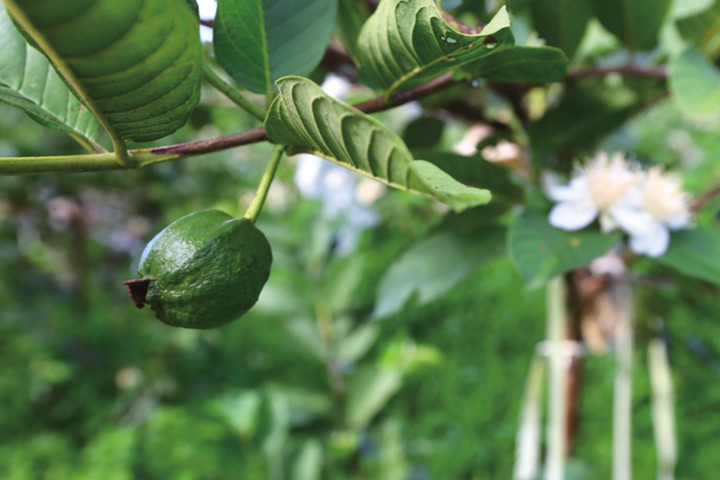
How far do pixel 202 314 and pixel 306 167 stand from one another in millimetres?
907

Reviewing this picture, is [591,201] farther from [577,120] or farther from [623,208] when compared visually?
[577,120]

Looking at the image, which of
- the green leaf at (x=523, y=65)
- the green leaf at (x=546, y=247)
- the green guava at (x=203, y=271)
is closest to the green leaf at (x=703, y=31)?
the green leaf at (x=546, y=247)

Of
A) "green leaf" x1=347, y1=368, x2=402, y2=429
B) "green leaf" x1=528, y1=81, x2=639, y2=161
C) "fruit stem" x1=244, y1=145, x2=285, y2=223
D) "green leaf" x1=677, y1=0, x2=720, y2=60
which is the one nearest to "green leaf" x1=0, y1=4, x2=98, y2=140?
"fruit stem" x1=244, y1=145, x2=285, y2=223

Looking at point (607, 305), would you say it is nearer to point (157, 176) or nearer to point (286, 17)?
point (286, 17)

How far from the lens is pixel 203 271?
0.30 m

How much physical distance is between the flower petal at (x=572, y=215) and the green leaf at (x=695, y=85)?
0.14 metres

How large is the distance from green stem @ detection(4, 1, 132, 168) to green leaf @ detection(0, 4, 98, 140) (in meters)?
0.05

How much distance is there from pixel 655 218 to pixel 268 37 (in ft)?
1.69

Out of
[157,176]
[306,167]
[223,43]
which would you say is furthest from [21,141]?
[223,43]

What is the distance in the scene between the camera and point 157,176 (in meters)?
1.63

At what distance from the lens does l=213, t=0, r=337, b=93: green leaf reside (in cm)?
34

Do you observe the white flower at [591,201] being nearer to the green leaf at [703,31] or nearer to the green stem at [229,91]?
the green leaf at [703,31]

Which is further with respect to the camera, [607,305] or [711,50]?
[607,305]

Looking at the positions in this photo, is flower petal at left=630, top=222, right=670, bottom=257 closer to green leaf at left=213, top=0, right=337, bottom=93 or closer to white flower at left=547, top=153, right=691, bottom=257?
white flower at left=547, top=153, right=691, bottom=257
